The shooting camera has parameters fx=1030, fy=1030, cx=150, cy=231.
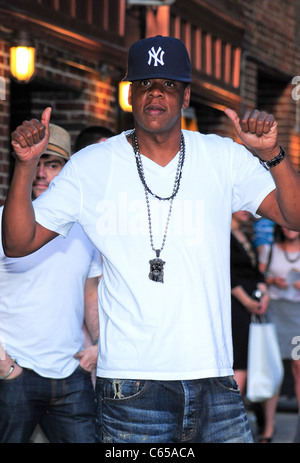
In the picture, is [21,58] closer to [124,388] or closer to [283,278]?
[283,278]

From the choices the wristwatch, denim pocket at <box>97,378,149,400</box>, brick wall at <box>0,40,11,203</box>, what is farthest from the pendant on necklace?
brick wall at <box>0,40,11,203</box>

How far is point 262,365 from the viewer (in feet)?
28.4

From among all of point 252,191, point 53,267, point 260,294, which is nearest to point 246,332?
point 260,294

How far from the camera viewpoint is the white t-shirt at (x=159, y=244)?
3.61 m

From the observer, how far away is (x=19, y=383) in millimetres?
4914

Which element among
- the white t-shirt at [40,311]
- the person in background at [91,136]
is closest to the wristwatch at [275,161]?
the white t-shirt at [40,311]

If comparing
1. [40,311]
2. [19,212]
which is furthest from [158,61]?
[40,311]

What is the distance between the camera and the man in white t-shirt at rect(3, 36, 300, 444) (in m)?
3.61

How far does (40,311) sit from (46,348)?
0.18 meters

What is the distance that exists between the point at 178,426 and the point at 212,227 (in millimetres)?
722

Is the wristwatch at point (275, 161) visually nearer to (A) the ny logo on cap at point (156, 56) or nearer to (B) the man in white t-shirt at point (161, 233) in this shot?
(B) the man in white t-shirt at point (161, 233)

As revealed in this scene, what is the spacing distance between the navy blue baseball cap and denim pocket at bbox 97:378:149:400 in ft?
3.62

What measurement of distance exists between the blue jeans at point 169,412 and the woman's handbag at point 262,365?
4.93 metres

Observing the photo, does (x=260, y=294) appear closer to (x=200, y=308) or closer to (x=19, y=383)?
(x=19, y=383)
